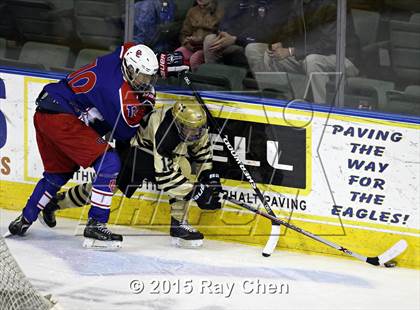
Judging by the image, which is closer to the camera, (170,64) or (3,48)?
(170,64)

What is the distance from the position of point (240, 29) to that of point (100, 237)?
1.50 metres

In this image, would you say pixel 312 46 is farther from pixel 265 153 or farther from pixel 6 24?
pixel 6 24

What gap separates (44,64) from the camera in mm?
7355

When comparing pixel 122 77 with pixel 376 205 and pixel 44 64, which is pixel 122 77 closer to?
A: pixel 44 64

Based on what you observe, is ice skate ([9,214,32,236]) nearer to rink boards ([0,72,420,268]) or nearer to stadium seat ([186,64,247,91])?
rink boards ([0,72,420,268])

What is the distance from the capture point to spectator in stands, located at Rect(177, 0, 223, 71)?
7070 mm

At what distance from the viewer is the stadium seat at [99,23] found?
7.26 meters

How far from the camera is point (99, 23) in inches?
288

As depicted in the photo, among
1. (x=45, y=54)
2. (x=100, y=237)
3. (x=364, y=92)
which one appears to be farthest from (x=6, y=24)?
(x=364, y=92)

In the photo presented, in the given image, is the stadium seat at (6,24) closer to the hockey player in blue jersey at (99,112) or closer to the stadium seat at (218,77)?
the hockey player in blue jersey at (99,112)

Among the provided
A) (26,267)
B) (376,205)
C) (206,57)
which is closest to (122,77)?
(206,57)

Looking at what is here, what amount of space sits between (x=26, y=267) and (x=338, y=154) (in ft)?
6.13

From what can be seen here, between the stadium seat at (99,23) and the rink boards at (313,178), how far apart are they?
1.28ft

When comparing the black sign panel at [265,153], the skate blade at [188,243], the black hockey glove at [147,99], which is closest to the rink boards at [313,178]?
the black sign panel at [265,153]
